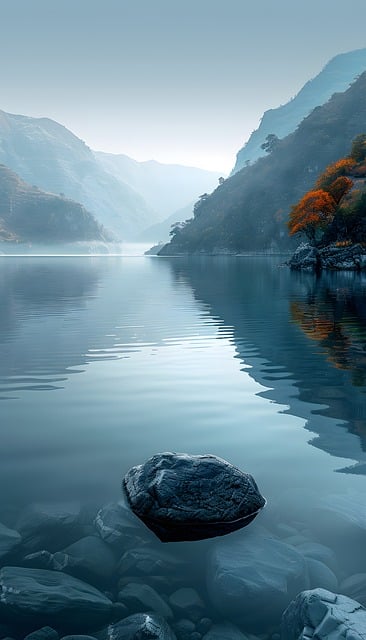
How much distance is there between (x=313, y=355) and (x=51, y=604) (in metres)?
19.2

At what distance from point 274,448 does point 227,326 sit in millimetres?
21388

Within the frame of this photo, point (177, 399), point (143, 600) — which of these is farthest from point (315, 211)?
point (143, 600)

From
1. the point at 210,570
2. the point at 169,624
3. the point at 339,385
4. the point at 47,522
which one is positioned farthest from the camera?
the point at 339,385

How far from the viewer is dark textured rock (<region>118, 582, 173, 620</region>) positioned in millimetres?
6917

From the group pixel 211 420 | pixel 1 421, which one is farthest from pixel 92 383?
pixel 211 420

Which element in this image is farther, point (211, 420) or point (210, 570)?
point (211, 420)

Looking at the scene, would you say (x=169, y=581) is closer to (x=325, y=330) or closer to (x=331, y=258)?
(x=325, y=330)

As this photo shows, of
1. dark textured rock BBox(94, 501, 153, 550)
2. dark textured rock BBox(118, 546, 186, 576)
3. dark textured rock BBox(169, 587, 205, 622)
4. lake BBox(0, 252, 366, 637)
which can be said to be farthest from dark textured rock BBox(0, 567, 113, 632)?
lake BBox(0, 252, 366, 637)

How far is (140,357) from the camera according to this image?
23609mm

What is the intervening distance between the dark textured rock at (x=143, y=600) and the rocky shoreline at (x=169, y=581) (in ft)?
0.05

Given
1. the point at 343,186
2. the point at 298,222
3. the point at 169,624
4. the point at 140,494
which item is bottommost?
the point at 169,624

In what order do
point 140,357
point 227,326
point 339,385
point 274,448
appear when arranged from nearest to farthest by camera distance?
point 274,448 → point 339,385 → point 140,357 → point 227,326

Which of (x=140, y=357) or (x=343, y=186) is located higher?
(x=343, y=186)

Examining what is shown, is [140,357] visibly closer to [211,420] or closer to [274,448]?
[211,420]
